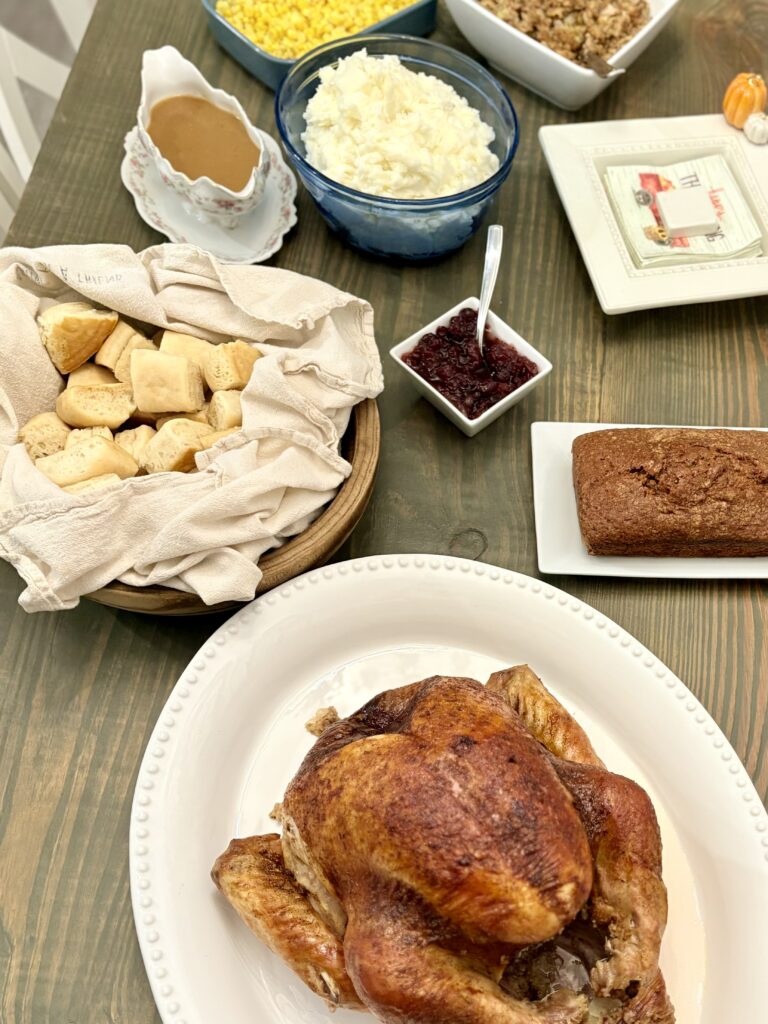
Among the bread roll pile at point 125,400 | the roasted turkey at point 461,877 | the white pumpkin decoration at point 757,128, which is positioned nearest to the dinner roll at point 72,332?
the bread roll pile at point 125,400

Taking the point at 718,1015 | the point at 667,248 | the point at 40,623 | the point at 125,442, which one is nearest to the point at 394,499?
the point at 125,442

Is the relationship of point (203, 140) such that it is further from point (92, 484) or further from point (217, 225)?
point (92, 484)

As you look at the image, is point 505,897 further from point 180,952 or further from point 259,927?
point 180,952

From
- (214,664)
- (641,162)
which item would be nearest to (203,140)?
(641,162)

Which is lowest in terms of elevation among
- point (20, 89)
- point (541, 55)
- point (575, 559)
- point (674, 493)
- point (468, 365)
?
point (575, 559)

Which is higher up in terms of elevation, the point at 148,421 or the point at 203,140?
the point at 203,140

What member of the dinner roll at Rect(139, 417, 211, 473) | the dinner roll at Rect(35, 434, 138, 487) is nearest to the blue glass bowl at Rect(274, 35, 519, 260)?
the dinner roll at Rect(139, 417, 211, 473)
